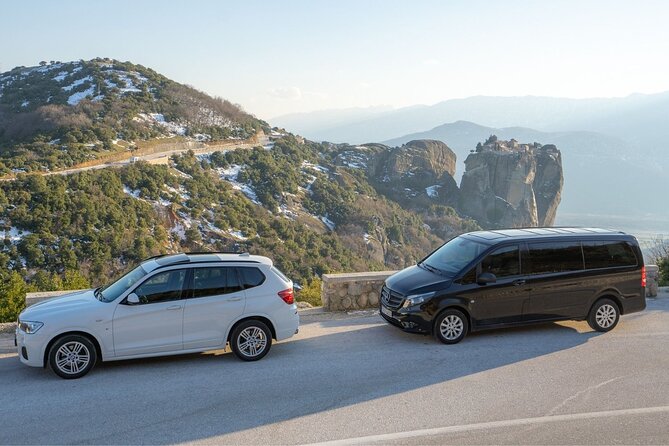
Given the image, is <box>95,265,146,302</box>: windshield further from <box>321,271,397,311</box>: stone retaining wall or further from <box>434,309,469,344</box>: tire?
<box>434,309,469,344</box>: tire

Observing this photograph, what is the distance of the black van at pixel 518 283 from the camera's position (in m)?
8.92

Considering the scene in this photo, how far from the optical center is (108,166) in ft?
147

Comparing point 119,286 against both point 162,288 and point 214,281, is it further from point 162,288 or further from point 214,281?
point 214,281

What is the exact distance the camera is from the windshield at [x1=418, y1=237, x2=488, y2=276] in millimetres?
9312

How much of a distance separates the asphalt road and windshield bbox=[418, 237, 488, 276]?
122 cm

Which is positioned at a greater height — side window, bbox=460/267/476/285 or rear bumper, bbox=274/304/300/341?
side window, bbox=460/267/476/285

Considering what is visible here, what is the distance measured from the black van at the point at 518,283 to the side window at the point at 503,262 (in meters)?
0.02

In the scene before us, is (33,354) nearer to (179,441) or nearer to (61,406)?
(61,406)

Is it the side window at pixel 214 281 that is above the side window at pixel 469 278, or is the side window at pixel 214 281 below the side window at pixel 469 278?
above

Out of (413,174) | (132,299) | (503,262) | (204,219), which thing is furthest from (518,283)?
(413,174)

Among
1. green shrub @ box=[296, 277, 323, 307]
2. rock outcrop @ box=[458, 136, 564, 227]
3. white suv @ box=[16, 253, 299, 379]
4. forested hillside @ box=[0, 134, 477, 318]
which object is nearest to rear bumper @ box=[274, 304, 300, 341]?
white suv @ box=[16, 253, 299, 379]

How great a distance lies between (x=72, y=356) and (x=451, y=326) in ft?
18.0

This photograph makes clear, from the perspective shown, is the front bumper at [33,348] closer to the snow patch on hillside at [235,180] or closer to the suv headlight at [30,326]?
the suv headlight at [30,326]

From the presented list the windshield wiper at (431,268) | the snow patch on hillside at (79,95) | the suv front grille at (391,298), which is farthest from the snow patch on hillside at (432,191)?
the suv front grille at (391,298)
